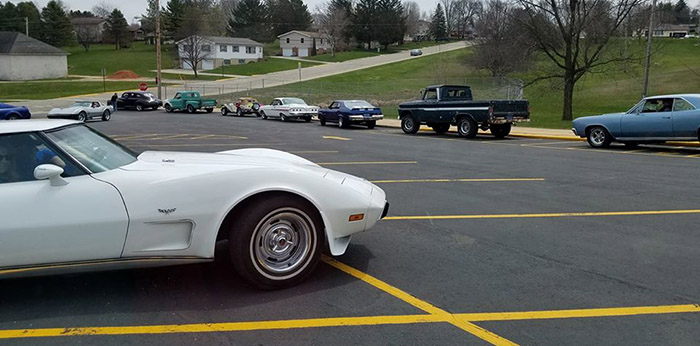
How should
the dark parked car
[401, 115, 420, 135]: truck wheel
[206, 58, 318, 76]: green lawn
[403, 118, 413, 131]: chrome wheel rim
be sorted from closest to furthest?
[401, 115, 420, 135]: truck wheel → [403, 118, 413, 131]: chrome wheel rim → the dark parked car → [206, 58, 318, 76]: green lawn

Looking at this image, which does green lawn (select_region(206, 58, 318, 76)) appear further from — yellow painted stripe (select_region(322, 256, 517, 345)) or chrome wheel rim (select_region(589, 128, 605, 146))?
yellow painted stripe (select_region(322, 256, 517, 345))

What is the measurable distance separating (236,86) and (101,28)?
3557 inches

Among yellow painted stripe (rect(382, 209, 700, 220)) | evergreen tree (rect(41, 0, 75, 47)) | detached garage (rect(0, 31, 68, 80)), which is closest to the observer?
yellow painted stripe (rect(382, 209, 700, 220))

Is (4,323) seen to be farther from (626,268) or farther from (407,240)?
(626,268)

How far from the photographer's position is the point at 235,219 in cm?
419

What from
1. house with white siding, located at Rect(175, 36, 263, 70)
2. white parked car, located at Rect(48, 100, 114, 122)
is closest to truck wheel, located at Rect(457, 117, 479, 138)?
white parked car, located at Rect(48, 100, 114, 122)

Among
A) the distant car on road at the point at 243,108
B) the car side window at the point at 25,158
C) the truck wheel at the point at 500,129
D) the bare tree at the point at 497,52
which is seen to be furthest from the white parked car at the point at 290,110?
the bare tree at the point at 497,52

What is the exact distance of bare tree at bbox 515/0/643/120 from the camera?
2814 cm

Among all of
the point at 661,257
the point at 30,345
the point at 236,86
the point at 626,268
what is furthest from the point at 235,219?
the point at 236,86

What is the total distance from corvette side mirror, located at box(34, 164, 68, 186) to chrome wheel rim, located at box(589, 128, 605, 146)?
50.5 feet

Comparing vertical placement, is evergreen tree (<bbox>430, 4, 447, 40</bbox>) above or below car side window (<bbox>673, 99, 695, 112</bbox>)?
above

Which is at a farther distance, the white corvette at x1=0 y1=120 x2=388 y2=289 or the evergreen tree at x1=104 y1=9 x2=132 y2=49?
the evergreen tree at x1=104 y1=9 x2=132 y2=49

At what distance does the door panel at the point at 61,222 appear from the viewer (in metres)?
3.70

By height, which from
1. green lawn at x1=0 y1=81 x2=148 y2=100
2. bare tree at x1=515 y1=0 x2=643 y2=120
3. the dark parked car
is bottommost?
the dark parked car
